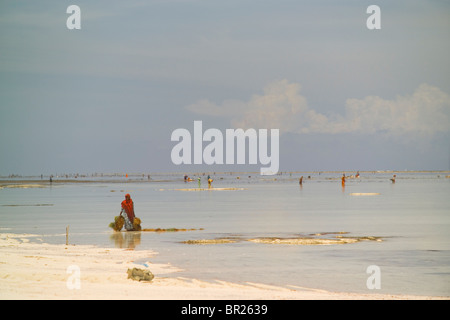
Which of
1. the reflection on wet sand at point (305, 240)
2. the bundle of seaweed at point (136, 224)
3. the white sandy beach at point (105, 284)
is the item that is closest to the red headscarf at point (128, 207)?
the bundle of seaweed at point (136, 224)

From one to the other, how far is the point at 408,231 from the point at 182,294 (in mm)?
20819

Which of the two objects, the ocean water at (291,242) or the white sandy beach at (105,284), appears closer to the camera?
the white sandy beach at (105,284)

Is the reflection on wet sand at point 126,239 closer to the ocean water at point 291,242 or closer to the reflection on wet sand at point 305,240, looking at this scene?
the ocean water at point 291,242

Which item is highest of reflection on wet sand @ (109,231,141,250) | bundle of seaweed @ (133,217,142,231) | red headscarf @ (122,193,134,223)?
red headscarf @ (122,193,134,223)

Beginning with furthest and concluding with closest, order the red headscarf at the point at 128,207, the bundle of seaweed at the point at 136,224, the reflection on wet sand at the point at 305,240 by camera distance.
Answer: the bundle of seaweed at the point at 136,224, the red headscarf at the point at 128,207, the reflection on wet sand at the point at 305,240

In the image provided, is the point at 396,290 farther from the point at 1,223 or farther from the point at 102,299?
the point at 1,223

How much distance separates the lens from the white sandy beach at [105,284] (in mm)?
15430

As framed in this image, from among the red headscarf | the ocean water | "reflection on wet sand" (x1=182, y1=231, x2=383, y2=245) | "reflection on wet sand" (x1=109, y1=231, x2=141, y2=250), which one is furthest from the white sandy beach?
the red headscarf

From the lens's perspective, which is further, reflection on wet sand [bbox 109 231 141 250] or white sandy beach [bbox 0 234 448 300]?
reflection on wet sand [bbox 109 231 141 250]

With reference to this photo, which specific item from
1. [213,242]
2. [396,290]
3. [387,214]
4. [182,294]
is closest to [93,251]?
[213,242]

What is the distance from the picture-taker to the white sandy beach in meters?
15.4

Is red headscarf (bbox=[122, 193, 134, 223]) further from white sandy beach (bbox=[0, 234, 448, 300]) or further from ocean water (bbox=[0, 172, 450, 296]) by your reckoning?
white sandy beach (bbox=[0, 234, 448, 300])

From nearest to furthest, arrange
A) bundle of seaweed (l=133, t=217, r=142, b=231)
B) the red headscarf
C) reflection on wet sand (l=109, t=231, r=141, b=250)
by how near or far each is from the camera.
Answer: reflection on wet sand (l=109, t=231, r=141, b=250)
the red headscarf
bundle of seaweed (l=133, t=217, r=142, b=231)

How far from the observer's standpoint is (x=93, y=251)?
2575 cm
